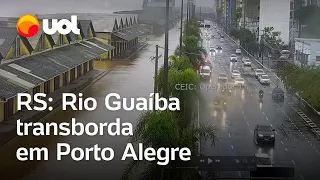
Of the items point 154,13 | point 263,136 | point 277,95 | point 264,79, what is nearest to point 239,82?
point 264,79

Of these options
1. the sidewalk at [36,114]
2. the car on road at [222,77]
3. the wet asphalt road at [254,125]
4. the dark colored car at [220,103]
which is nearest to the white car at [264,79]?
the wet asphalt road at [254,125]

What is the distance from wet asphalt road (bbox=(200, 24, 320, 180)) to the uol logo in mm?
2134

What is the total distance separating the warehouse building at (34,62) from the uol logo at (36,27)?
→ 75mm

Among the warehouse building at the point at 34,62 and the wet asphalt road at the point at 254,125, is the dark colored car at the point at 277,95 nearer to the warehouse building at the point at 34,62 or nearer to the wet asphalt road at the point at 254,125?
the wet asphalt road at the point at 254,125

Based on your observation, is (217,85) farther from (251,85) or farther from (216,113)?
(216,113)

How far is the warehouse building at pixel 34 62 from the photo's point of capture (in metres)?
5.12

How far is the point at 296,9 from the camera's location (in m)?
12.5

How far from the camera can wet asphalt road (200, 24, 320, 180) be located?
12.4 ft

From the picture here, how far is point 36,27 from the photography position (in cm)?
709

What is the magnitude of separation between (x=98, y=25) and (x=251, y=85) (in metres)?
6.37

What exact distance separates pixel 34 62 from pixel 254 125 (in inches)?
104

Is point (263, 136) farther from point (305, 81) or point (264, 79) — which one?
point (264, 79)

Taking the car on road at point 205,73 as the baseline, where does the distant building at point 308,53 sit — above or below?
above

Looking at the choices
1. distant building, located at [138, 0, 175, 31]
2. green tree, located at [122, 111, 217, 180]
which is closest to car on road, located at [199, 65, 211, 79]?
green tree, located at [122, 111, 217, 180]
